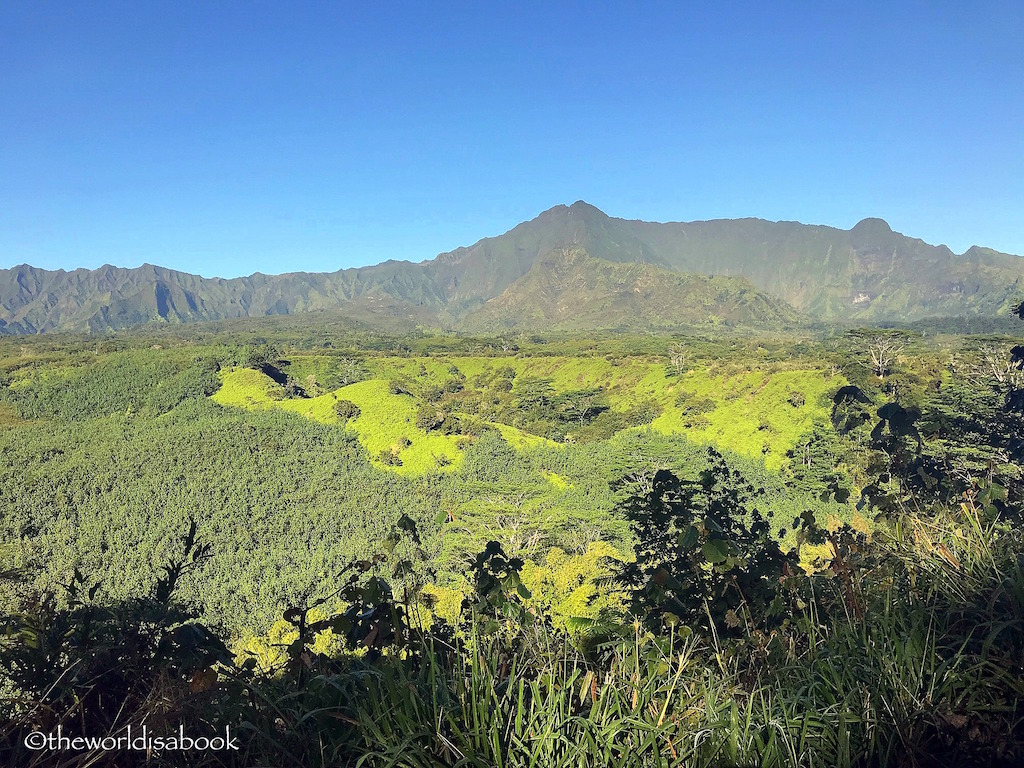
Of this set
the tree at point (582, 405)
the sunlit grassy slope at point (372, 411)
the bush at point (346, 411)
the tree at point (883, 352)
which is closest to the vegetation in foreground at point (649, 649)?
the sunlit grassy slope at point (372, 411)

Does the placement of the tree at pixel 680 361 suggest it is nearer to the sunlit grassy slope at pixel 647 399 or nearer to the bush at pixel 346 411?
the sunlit grassy slope at pixel 647 399

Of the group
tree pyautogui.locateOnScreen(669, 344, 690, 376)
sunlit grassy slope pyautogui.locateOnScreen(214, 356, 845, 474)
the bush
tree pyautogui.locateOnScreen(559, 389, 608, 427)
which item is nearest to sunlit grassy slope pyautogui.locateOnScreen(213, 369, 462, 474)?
sunlit grassy slope pyautogui.locateOnScreen(214, 356, 845, 474)

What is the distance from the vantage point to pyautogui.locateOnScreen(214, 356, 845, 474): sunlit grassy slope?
3550 cm

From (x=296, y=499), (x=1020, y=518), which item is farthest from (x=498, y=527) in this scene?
(x=1020, y=518)

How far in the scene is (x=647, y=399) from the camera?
4825cm

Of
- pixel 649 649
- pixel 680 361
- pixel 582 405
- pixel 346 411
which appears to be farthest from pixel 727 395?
pixel 649 649

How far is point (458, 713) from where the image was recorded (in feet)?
4.54

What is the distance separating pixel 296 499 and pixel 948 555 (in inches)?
1295

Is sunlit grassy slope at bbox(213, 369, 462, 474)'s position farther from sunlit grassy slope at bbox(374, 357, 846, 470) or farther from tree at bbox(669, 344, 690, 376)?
tree at bbox(669, 344, 690, 376)

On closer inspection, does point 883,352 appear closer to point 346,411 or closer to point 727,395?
point 727,395

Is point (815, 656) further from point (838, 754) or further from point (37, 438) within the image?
point (37, 438)

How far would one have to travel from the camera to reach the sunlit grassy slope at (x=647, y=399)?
3550cm

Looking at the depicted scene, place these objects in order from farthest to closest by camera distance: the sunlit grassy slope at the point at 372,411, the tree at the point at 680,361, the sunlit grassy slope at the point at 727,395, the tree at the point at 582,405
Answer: the tree at the point at 680,361 < the tree at the point at 582,405 < the sunlit grassy slope at the point at 372,411 < the sunlit grassy slope at the point at 727,395

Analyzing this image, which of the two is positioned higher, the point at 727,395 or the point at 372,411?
the point at 727,395
